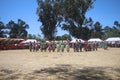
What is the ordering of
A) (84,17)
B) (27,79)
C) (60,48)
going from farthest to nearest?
(84,17) < (60,48) < (27,79)

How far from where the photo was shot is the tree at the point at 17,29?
116312 millimetres

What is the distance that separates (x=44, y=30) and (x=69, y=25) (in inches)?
266

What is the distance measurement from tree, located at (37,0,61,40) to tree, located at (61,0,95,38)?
2286 millimetres

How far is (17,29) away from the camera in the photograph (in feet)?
389

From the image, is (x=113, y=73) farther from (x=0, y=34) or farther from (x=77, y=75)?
(x=0, y=34)

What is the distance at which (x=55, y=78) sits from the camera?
10.2 meters

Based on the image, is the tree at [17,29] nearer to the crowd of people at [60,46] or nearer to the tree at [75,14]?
the tree at [75,14]

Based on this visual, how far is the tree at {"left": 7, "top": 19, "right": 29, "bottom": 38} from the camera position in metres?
116

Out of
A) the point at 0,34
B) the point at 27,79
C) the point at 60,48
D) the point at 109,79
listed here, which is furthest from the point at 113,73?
the point at 0,34

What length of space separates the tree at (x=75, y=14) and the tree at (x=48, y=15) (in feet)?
7.50

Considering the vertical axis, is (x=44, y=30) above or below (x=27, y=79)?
above

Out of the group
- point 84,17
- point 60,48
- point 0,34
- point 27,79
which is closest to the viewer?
point 27,79

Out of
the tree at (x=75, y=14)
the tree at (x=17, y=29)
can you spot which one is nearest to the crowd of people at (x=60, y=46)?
the tree at (x=75, y=14)

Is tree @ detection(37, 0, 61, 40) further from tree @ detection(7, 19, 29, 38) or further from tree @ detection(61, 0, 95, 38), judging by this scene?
tree @ detection(7, 19, 29, 38)
